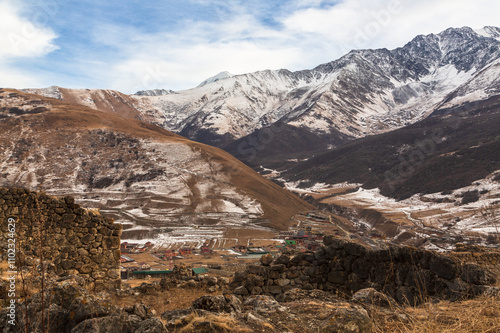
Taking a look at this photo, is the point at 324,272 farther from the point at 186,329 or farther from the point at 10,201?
the point at 10,201

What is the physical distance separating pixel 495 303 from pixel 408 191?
111m

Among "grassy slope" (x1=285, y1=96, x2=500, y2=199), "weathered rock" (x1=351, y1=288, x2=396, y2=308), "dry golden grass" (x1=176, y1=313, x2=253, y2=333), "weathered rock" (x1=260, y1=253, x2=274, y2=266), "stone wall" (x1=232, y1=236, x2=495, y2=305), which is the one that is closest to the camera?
"dry golden grass" (x1=176, y1=313, x2=253, y2=333)

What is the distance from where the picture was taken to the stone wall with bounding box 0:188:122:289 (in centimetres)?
892

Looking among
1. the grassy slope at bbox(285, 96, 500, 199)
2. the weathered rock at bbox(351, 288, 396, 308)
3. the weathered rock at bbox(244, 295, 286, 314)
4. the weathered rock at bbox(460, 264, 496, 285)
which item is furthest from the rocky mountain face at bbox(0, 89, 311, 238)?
the weathered rock at bbox(460, 264, 496, 285)

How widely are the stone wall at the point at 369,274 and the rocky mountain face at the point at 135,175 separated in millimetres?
54428

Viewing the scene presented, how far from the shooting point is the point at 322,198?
112562mm

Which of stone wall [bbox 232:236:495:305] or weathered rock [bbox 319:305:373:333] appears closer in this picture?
weathered rock [bbox 319:305:373:333]

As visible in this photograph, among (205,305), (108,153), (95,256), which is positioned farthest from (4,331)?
(108,153)

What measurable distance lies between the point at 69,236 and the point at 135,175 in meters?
84.8

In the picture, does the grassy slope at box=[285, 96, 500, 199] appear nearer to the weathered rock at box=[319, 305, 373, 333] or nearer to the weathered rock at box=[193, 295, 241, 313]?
the weathered rock at box=[319, 305, 373, 333]

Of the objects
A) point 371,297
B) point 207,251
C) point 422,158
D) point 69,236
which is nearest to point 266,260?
point 371,297

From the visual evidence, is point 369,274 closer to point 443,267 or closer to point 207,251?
point 443,267

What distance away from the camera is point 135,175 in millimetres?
89875

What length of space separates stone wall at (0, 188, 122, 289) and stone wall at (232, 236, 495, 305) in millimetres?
3747
